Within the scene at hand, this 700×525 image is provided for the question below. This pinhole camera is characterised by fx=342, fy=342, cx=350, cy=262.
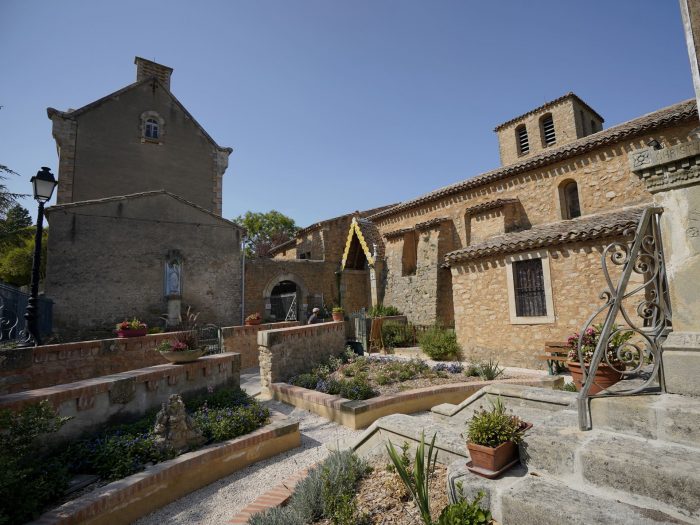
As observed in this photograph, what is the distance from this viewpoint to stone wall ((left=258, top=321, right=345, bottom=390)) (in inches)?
328

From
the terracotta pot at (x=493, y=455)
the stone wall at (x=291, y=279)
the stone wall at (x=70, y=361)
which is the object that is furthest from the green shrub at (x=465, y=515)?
the stone wall at (x=291, y=279)

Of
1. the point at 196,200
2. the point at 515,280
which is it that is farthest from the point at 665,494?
the point at 196,200

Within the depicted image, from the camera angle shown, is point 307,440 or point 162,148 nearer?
point 307,440

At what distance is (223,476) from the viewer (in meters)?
4.59

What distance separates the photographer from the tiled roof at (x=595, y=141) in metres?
10.7

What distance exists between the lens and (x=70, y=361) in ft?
25.5

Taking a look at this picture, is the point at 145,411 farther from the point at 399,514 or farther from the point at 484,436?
the point at 484,436

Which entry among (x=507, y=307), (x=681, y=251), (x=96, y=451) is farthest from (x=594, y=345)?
(x=96, y=451)

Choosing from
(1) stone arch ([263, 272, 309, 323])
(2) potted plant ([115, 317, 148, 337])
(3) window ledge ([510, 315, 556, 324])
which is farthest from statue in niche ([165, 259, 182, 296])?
(3) window ledge ([510, 315, 556, 324])

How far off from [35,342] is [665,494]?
10.3 meters

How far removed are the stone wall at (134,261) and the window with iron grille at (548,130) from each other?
62.6ft

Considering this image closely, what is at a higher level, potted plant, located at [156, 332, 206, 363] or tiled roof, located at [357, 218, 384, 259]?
tiled roof, located at [357, 218, 384, 259]

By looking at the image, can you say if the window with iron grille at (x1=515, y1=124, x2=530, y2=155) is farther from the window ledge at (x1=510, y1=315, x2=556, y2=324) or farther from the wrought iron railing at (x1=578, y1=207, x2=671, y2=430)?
the wrought iron railing at (x1=578, y1=207, x2=671, y2=430)

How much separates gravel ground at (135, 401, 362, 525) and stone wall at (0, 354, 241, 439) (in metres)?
1.62
